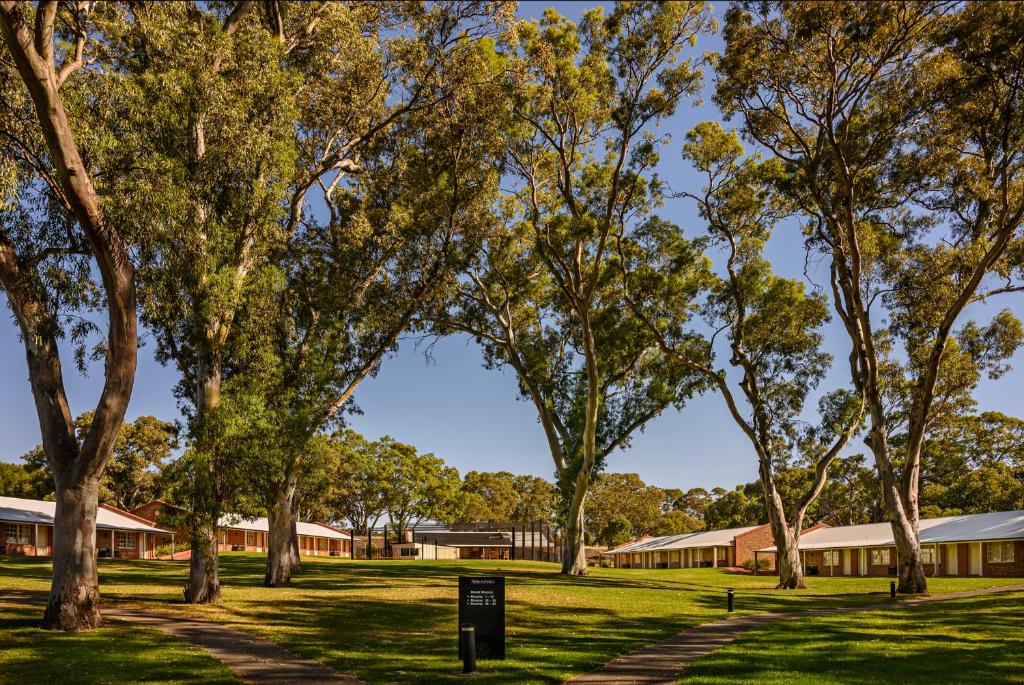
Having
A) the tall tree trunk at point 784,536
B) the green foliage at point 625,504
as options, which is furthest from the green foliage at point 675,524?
the tall tree trunk at point 784,536

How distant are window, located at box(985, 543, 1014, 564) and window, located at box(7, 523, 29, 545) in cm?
5991

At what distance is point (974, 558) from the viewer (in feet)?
156

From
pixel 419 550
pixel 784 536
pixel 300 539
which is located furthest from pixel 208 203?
pixel 419 550

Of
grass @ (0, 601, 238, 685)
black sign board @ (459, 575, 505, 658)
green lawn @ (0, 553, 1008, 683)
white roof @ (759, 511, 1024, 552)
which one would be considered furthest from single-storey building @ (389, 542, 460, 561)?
black sign board @ (459, 575, 505, 658)

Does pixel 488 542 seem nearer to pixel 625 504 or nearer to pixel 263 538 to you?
pixel 625 504

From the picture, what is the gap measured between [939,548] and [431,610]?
4000 centimetres

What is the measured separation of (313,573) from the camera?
128 ft

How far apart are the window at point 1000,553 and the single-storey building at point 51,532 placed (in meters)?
52.1

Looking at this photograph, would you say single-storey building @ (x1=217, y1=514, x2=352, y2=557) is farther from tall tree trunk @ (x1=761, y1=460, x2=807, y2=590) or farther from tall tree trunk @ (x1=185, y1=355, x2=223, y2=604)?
tall tree trunk @ (x1=185, y1=355, x2=223, y2=604)

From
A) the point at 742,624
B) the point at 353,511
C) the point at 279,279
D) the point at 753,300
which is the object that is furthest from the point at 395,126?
the point at 353,511

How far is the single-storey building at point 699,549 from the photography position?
66.4m

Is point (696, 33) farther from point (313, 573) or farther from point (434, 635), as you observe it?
point (313, 573)

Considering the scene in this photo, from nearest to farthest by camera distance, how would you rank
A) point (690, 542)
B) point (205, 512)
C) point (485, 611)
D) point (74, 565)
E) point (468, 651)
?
point (468, 651)
point (485, 611)
point (74, 565)
point (205, 512)
point (690, 542)

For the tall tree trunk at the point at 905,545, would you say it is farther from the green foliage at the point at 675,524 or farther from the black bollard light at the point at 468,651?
the green foliage at the point at 675,524
